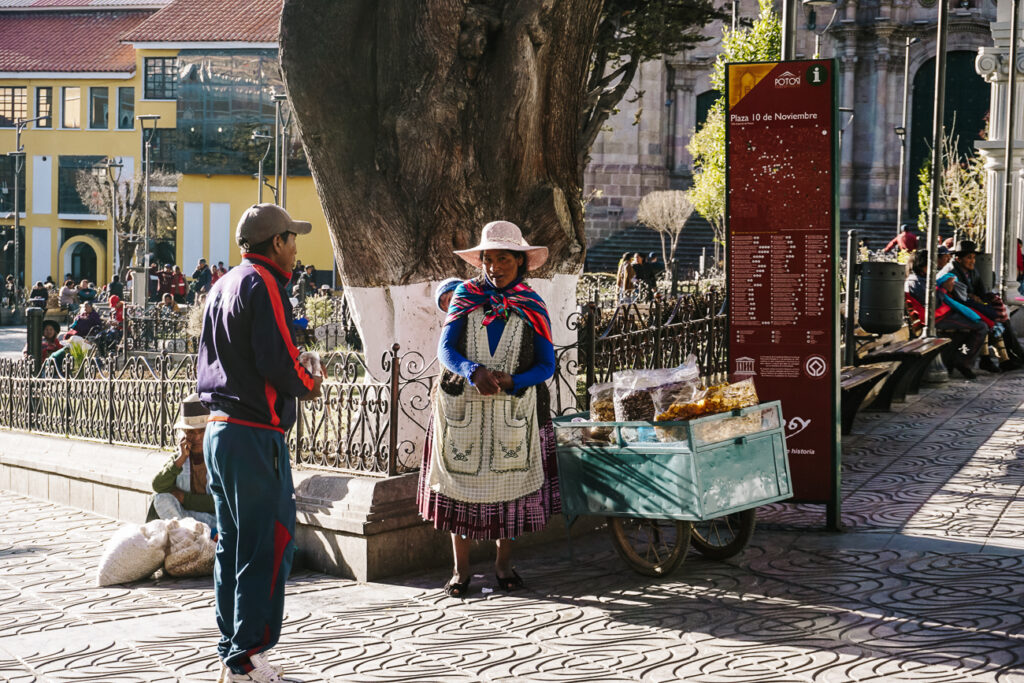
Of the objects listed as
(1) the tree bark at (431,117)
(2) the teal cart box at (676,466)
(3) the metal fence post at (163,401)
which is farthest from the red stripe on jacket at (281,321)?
(3) the metal fence post at (163,401)

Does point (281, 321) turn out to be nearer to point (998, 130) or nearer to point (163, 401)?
point (163, 401)

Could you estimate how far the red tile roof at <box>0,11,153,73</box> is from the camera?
5719cm

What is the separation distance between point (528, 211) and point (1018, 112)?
15.3m

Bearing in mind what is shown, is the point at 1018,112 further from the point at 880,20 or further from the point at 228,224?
the point at 228,224

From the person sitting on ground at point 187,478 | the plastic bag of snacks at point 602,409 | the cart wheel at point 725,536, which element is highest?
the plastic bag of snacks at point 602,409

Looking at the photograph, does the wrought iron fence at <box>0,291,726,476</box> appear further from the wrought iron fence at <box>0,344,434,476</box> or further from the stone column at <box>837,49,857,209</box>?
the stone column at <box>837,49,857,209</box>

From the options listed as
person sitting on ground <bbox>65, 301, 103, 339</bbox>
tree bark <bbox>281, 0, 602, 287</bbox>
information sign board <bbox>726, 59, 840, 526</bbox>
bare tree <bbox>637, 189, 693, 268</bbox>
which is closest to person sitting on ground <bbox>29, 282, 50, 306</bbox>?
person sitting on ground <bbox>65, 301, 103, 339</bbox>

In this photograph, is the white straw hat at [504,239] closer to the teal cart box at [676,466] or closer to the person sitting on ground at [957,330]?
the teal cart box at [676,466]

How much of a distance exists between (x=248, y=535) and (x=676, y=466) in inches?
83.8

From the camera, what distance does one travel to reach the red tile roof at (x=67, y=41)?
188 feet

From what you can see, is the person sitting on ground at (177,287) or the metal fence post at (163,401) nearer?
the metal fence post at (163,401)

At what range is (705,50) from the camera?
44.1m

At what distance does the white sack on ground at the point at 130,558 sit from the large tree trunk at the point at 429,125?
1.88m

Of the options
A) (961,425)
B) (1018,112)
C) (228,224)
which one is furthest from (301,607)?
(228,224)
